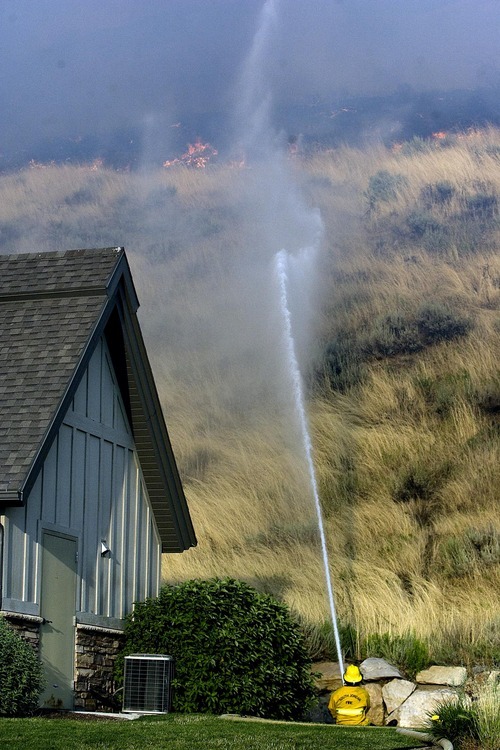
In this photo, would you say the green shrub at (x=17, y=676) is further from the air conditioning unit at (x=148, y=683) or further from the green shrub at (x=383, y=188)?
the green shrub at (x=383, y=188)

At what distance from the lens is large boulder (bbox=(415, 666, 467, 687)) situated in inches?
675

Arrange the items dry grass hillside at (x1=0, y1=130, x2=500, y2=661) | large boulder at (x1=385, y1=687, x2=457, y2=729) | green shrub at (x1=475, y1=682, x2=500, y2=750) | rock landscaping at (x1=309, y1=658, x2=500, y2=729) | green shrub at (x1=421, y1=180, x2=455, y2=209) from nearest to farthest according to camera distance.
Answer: green shrub at (x1=475, y1=682, x2=500, y2=750)
large boulder at (x1=385, y1=687, x2=457, y2=729)
rock landscaping at (x1=309, y1=658, x2=500, y2=729)
dry grass hillside at (x1=0, y1=130, x2=500, y2=661)
green shrub at (x1=421, y1=180, x2=455, y2=209)

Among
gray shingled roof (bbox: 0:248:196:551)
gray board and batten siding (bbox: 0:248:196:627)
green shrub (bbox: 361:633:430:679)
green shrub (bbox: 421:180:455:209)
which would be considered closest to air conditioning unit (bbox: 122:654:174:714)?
gray board and batten siding (bbox: 0:248:196:627)

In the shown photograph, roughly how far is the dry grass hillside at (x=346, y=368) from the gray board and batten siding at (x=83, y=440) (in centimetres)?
376

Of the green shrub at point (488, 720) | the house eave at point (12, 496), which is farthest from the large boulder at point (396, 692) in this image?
the house eave at point (12, 496)

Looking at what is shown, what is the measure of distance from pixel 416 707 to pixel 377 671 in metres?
1.06

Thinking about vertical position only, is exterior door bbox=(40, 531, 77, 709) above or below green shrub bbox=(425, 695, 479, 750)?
above

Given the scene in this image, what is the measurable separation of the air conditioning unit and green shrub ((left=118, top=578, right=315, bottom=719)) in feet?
0.55

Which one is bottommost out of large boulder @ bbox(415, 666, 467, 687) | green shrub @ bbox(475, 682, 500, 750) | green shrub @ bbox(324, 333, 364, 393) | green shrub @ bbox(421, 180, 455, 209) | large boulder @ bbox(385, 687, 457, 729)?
green shrub @ bbox(475, 682, 500, 750)

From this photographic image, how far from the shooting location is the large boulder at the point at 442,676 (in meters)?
17.2

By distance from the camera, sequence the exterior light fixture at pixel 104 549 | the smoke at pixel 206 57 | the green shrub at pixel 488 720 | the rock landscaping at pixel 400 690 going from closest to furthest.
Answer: the green shrub at pixel 488 720 < the exterior light fixture at pixel 104 549 < the rock landscaping at pixel 400 690 < the smoke at pixel 206 57

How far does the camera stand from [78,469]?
15664 mm

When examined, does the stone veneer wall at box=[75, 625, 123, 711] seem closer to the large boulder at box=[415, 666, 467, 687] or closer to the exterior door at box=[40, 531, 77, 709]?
A: the exterior door at box=[40, 531, 77, 709]

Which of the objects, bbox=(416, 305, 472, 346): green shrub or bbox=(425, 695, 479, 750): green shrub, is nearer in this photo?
bbox=(425, 695, 479, 750): green shrub
